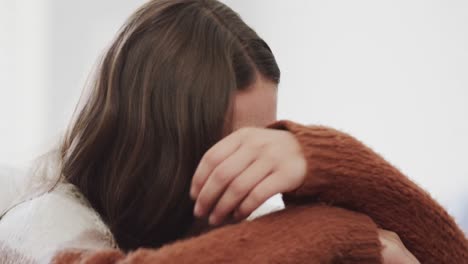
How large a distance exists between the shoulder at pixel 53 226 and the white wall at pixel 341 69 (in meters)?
0.90

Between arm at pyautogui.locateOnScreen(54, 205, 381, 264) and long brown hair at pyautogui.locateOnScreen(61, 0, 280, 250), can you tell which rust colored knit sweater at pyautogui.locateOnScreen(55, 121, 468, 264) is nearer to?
arm at pyautogui.locateOnScreen(54, 205, 381, 264)

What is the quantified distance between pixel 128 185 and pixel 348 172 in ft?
0.85

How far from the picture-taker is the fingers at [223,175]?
449 mm

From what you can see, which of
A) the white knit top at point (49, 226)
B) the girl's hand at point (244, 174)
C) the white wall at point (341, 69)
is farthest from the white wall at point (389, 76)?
the girl's hand at point (244, 174)

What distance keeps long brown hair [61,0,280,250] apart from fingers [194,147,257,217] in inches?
8.1

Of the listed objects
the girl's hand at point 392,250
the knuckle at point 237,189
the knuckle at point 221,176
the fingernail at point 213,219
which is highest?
the knuckle at point 221,176

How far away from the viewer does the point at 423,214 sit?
56cm

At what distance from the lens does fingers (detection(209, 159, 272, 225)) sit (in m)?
0.45

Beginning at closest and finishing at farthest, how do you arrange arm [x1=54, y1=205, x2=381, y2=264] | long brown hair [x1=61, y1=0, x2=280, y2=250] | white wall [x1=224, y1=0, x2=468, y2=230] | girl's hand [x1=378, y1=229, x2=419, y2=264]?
arm [x1=54, y1=205, x2=381, y2=264], girl's hand [x1=378, y1=229, x2=419, y2=264], long brown hair [x1=61, y1=0, x2=280, y2=250], white wall [x1=224, y1=0, x2=468, y2=230]

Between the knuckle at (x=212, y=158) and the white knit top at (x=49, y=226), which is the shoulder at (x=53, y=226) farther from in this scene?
the knuckle at (x=212, y=158)

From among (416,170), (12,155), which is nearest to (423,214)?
(416,170)

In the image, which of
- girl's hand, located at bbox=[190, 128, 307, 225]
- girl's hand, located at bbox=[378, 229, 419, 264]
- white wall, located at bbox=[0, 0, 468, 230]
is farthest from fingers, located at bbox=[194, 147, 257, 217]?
white wall, located at bbox=[0, 0, 468, 230]

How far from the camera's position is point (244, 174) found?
452mm

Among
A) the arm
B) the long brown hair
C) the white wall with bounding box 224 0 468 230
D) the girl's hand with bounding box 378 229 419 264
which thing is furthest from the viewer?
the white wall with bounding box 224 0 468 230
